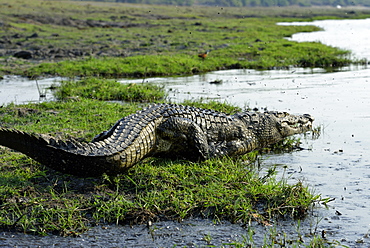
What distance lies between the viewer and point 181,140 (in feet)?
18.2

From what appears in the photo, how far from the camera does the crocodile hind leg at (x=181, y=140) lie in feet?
17.9

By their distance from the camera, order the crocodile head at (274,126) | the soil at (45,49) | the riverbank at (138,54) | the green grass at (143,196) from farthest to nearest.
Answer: the soil at (45,49) → the riverbank at (138,54) → the crocodile head at (274,126) → the green grass at (143,196)

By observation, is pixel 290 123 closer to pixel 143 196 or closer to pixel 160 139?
pixel 160 139

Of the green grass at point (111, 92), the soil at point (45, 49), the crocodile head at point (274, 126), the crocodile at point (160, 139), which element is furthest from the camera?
the soil at point (45, 49)

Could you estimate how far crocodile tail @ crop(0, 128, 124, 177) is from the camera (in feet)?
14.2

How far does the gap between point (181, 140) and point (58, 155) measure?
5.26 feet

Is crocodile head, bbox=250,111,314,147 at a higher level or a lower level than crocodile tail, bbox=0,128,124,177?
lower

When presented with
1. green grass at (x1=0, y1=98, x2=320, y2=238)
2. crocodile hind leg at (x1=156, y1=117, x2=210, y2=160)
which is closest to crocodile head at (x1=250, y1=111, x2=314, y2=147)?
green grass at (x1=0, y1=98, x2=320, y2=238)

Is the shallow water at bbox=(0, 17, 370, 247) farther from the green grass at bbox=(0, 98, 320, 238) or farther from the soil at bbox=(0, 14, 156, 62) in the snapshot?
the soil at bbox=(0, 14, 156, 62)

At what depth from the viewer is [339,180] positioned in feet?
18.1

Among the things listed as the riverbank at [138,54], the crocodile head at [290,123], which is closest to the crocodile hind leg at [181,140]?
the crocodile head at [290,123]

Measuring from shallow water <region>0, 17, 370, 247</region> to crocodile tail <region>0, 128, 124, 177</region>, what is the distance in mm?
719

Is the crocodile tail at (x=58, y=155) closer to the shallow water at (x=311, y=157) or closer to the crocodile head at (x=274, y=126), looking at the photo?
the shallow water at (x=311, y=157)

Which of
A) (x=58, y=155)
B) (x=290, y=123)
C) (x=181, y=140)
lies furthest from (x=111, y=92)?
(x=58, y=155)
